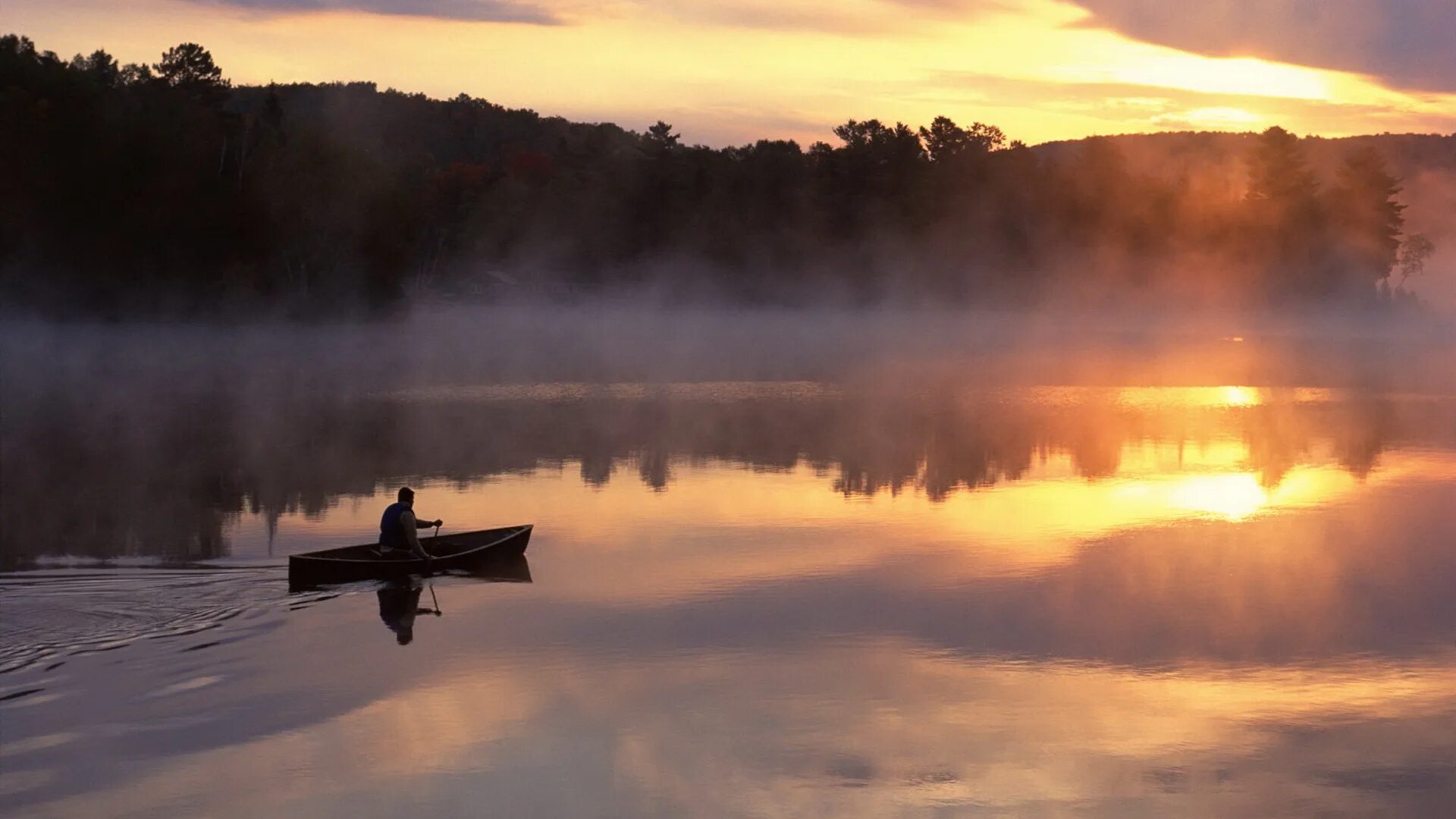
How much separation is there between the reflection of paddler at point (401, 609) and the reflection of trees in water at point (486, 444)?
3.99m

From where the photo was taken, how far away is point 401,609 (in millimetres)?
18875

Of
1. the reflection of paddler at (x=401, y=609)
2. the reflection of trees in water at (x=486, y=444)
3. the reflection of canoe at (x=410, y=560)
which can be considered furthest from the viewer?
the reflection of trees in water at (x=486, y=444)

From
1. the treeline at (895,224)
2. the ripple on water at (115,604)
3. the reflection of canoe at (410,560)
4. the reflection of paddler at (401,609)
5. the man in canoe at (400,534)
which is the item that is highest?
the treeline at (895,224)

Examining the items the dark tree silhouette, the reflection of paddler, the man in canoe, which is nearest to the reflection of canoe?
the man in canoe

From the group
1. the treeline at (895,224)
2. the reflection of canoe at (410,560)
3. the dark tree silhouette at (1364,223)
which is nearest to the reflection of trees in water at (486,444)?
the reflection of canoe at (410,560)

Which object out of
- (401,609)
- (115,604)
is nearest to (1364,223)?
(401,609)

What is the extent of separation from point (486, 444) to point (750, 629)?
754 inches

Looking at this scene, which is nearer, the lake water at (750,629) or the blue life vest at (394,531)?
the lake water at (750,629)

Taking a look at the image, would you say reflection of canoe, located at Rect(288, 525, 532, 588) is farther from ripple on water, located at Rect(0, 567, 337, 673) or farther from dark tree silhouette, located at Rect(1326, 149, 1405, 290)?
dark tree silhouette, located at Rect(1326, 149, 1405, 290)

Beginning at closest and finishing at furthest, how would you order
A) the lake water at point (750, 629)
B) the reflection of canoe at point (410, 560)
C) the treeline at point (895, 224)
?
1. the lake water at point (750, 629)
2. the reflection of canoe at point (410, 560)
3. the treeline at point (895, 224)

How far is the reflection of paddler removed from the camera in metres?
17.7

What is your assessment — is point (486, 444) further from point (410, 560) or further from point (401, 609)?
point (401, 609)

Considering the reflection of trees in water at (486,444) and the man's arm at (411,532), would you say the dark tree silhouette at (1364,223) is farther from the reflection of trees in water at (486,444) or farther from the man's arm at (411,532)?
the man's arm at (411,532)

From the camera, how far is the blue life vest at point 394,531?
788 inches
